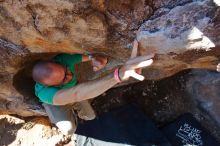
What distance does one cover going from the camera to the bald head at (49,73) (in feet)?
8.46

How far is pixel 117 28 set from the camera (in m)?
2.28

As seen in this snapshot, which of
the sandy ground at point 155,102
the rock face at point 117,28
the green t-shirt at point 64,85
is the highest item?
the rock face at point 117,28

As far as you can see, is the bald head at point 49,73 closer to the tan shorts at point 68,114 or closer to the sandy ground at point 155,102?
the tan shorts at point 68,114

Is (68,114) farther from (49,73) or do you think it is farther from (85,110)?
(49,73)

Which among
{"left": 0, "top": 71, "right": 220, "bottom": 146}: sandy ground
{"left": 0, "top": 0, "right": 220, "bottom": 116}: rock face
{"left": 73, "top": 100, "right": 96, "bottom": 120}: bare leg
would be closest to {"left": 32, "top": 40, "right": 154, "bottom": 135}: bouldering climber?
{"left": 0, "top": 0, "right": 220, "bottom": 116}: rock face

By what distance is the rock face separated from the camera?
2078 mm

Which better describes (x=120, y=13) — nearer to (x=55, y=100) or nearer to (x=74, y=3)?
(x=74, y=3)

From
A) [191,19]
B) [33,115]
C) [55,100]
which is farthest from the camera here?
[33,115]

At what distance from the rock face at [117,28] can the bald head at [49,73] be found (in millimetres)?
100

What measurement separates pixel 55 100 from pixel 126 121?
84 centimetres

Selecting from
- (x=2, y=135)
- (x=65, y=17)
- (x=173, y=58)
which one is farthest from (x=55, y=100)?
(x=2, y=135)

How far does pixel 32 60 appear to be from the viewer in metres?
2.88

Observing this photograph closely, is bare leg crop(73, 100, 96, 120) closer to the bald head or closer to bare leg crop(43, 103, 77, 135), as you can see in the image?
bare leg crop(43, 103, 77, 135)

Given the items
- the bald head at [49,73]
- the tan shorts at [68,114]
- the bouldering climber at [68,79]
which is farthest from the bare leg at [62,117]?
the bald head at [49,73]
